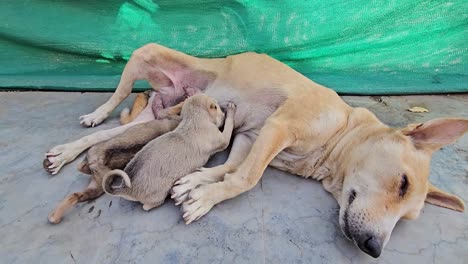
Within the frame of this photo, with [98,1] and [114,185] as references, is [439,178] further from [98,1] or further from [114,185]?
[98,1]

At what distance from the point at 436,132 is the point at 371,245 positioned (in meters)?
0.86

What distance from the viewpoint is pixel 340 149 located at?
2.64m

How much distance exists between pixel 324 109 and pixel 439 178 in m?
1.01

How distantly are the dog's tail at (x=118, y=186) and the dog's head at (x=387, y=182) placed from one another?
4.16 feet

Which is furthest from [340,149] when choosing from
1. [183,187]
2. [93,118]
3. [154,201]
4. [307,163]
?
[93,118]

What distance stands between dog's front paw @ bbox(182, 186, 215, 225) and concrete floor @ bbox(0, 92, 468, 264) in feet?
0.15

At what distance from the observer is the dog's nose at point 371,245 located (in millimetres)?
1994

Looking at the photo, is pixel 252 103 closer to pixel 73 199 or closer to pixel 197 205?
pixel 197 205

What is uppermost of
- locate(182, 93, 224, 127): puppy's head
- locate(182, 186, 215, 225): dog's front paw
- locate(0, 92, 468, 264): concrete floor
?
locate(182, 93, 224, 127): puppy's head

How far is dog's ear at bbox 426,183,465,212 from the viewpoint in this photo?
2.32 metres

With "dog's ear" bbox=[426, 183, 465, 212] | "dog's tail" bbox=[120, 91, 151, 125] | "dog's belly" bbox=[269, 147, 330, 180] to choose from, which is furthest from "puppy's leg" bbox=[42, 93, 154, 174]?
"dog's ear" bbox=[426, 183, 465, 212]

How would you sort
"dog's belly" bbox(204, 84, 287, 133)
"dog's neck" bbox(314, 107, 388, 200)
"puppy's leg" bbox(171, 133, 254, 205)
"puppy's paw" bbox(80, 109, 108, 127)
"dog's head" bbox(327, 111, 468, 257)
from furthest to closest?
"puppy's paw" bbox(80, 109, 108, 127)
"dog's belly" bbox(204, 84, 287, 133)
"dog's neck" bbox(314, 107, 388, 200)
"puppy's leg" bbox(171, 133, 254, 205)
"dog's head" bbox(327, 111, 468, 257)

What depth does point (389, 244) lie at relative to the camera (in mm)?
2174

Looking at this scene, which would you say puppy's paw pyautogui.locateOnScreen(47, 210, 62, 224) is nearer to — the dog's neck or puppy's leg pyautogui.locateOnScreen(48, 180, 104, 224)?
puppy's leg pyautogui.locateOnScreen(48, 180, 104, 224)
